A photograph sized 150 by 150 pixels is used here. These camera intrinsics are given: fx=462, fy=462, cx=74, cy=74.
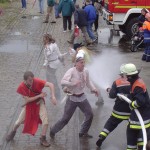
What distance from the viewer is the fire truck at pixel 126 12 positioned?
18.0 m

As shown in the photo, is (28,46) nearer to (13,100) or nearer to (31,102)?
(13,100)

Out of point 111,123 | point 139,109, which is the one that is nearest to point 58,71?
point 111,123

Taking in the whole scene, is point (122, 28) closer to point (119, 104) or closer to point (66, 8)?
point (66, 8)

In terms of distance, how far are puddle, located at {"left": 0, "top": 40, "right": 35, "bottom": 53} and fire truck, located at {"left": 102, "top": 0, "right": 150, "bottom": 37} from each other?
3.42m

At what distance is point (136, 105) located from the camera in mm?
7758

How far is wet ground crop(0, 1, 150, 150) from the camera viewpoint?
9.34 meters

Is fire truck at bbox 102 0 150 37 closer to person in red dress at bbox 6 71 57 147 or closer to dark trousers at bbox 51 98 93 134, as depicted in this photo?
dark trousers at bbox 51 98 93 134

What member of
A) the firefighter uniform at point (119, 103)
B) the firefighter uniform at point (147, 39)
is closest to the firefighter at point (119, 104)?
the firefighter uniform at point (119, 103)

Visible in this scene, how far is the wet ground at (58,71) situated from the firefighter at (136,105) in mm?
1090

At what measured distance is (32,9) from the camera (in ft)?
86.4

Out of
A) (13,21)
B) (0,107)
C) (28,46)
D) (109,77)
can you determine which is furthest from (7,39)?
(0,107)

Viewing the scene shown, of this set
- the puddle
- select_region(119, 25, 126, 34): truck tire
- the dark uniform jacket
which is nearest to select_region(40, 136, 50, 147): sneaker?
the dark uniform jacket

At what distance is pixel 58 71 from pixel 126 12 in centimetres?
532

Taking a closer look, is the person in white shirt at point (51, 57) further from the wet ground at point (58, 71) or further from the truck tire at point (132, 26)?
the truck tire at point (132, 26)
